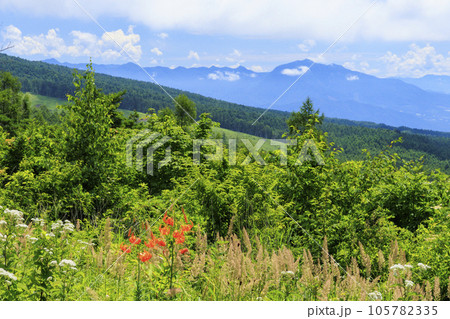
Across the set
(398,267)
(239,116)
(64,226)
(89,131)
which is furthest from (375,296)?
(239,116)

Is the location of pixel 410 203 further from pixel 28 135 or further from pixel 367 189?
pixel 28 135

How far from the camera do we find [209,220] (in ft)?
21.3

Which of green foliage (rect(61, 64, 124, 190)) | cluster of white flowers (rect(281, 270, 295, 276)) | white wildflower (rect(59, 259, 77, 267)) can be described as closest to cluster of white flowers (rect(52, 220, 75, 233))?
white wildflower (rect(59, 259, 77, 267))

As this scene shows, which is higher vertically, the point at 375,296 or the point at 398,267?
the point at 398,267

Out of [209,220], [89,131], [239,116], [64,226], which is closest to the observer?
[64,226]

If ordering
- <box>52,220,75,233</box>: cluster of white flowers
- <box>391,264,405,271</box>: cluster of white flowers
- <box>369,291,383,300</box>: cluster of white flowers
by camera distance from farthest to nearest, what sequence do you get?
<box>52,220,75,233</box>: cluster of white flowers < <box>391,264,405,271</box>: cluster of white flowers < <box>369,291,383,300</box>: cluster of white flowers

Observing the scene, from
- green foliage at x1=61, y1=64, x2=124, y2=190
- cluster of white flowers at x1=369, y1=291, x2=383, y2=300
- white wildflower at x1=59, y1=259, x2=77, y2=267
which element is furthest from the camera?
green foliage at x1=61, y1=64, x2=124, y2=190

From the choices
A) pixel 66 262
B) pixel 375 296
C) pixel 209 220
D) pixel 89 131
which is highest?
pixel 89 131

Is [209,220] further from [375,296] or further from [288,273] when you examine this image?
[375,296]

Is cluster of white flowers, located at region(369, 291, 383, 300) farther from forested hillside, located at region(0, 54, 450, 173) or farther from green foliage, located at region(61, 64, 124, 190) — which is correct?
forested hillside, located at region(0, 54, 450, 173)

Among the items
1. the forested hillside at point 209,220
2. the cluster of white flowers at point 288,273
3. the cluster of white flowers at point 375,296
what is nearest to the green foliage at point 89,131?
the forested hillside at point 209,220

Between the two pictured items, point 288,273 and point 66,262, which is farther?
point 288,273

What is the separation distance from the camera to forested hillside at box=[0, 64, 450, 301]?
325cm

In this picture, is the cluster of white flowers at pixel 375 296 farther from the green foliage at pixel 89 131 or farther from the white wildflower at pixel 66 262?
the green foliage at pixel 89 131
